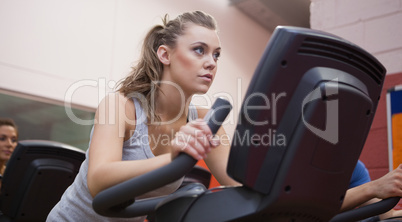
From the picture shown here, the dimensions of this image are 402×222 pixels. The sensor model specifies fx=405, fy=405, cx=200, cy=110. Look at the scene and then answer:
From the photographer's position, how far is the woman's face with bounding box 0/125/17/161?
2886mm

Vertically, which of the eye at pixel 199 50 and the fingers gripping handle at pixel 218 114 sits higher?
the eye at pixel 199 50

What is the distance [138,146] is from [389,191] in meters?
0.60

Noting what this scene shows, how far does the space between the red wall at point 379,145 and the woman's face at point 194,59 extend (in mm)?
1161

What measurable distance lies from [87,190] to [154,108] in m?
0.30

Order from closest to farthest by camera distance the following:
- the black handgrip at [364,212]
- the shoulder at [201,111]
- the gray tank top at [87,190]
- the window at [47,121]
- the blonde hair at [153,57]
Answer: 1. the black handgrip at [364,212]
2. the gray tank top at [87,190]
3. the blonde hair at [153,57]
4. the shoulder at [201,111]
5. the window at [47,121]

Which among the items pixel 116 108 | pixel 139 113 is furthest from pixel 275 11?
pixel 116 108

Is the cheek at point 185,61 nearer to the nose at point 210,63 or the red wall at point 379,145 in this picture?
the nose at point 210,63

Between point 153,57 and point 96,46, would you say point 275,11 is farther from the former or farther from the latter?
point 153,57

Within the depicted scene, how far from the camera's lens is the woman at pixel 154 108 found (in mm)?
876

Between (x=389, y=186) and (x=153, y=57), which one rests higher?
(x=153, y=57)

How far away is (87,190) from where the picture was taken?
1069 mm

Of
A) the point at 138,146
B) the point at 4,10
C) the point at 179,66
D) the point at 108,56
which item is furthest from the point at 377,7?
the point at 4,10

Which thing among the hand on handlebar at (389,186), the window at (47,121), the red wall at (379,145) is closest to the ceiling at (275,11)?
the window at (47,121)

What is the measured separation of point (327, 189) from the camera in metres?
0.62
